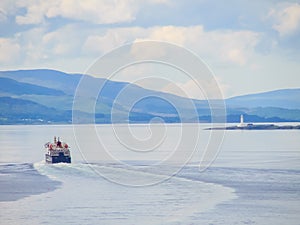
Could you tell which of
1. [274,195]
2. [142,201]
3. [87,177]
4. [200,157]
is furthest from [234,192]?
[200,157]

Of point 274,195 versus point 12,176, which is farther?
point 12,176

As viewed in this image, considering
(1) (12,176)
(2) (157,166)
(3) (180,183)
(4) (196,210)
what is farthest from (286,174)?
(1) (12,176)

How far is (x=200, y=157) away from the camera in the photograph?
2645 inches

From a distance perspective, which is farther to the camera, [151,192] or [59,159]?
[59,159]

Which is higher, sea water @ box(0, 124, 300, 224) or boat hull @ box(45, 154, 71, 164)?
boat hull @ box(45, 154, 71, 164)

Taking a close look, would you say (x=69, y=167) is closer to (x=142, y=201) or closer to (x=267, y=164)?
(x=267, y=164)

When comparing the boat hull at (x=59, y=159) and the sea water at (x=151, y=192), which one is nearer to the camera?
the sea water at (x=151, y=192)

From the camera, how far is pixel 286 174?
4741 centimetres

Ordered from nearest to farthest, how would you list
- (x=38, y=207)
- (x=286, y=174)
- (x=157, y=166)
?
(x=38, y=207)
(x=286, y=174)
(x=157, y=166)

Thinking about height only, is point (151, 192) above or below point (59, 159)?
below

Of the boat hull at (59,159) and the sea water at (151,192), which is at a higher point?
the boat hull at (59,159)

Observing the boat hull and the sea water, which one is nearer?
the sea water

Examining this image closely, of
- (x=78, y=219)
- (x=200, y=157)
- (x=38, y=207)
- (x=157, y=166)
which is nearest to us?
(x=78, y=219)

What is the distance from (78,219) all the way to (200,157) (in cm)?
3657
